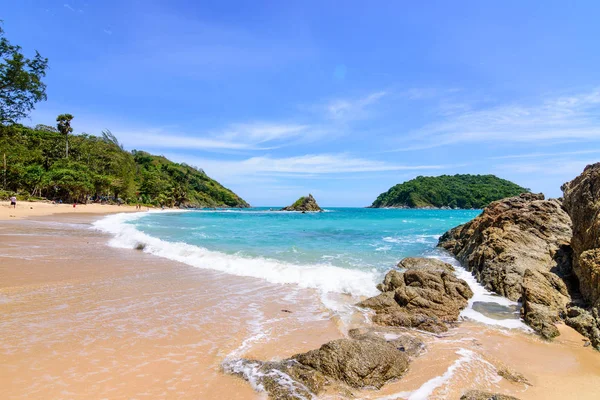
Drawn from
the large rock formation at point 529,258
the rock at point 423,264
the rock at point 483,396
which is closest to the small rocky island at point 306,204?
the large rock formation at point 529,258

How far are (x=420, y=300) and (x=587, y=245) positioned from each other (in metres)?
4.39

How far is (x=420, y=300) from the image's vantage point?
7.79 meters

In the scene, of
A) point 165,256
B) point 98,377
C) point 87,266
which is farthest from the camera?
point 165,256

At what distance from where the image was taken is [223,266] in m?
12.2

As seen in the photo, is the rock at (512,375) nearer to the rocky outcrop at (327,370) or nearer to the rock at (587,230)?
the rocky outcrop at (327,370)

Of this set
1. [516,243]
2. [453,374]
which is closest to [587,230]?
[516,243]

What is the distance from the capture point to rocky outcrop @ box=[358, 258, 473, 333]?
6.78 meters

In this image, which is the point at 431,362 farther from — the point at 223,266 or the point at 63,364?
the point at 223,266

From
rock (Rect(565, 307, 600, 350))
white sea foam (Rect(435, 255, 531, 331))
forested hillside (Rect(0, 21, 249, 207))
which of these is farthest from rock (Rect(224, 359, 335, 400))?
forested hillside (Rect(0, 21, 249, 207))

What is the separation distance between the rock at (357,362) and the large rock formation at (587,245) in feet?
13.9

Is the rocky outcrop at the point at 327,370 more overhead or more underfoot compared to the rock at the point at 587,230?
more underfoot

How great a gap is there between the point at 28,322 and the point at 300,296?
5.71 m

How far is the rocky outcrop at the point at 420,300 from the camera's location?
6.78 m

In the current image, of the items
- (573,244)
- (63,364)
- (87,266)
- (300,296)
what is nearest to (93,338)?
(63,364)
